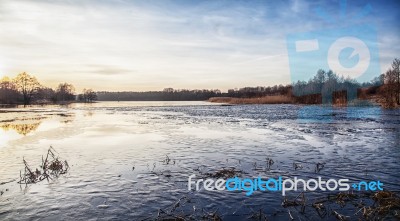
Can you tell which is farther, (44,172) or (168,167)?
(168,167)

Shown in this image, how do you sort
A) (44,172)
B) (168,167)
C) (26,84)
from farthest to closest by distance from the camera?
(26,84), (168,167), (44,172)

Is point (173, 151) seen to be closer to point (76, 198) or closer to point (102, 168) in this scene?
point (102, 168)

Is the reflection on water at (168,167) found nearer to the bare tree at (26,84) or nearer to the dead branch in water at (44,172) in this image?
the dead branch in water at (44,172)

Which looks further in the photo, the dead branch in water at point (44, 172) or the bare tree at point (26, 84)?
the bare tree at point (26, 84)

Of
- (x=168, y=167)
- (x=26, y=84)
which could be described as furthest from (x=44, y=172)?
(x=26, y=84)

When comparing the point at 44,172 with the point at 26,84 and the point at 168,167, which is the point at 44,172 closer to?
the point at 168,167

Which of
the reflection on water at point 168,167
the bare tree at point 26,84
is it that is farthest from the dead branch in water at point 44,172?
the bare tree at point 26,84

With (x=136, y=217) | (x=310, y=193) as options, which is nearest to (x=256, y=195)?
(x=310, y=193)

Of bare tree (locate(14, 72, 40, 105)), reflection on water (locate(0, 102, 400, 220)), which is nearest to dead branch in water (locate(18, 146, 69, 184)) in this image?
reflection on water (locate(0, 102, 400, 220))

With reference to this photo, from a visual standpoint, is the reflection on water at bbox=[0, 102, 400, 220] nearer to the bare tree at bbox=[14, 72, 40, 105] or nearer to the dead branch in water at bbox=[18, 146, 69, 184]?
the dead branch in water at bbox=[18, 146, 69, 184]

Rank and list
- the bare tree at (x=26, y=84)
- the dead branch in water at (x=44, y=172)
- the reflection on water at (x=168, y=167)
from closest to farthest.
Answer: the reflection on water at (x=168, y=167), the dead branch in water at (x=44, y=172), the bare tree at (x=26, y=84)

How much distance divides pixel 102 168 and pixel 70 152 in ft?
14.6

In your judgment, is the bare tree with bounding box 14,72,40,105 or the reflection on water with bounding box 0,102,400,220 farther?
the bare tree with bounding box 14,72,40,105

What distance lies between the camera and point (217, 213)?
23.4 ft
